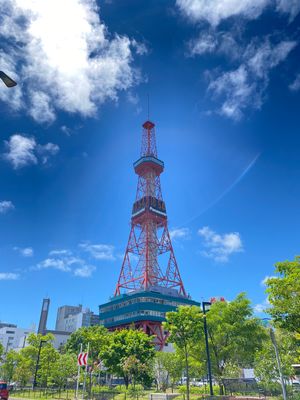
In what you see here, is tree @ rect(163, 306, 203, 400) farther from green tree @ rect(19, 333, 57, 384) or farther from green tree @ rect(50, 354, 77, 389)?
green tree @ rect(19, 333, 57, 384)

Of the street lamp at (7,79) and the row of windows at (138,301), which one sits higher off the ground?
the row of windows at (138,301)

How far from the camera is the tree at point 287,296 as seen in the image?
17.5m

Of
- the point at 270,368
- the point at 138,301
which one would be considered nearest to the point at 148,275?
Result: the point at 138,301

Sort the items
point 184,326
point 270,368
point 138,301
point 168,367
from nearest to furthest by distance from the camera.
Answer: point 270,368
point 184,326
point 168,367
point 138,301

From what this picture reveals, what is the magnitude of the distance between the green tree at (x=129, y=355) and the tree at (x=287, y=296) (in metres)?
22.2

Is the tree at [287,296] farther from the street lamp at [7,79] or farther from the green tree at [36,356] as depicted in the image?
the green tree at [36,356]

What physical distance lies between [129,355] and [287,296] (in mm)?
25334

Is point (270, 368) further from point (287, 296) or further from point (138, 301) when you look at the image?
point (138, 301)

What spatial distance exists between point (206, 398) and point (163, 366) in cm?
2565

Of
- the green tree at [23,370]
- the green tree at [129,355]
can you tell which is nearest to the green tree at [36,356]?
the green tree at [23,370]

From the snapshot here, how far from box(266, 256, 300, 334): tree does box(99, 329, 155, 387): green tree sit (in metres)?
22.2

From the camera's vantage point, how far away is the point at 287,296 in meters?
18.2

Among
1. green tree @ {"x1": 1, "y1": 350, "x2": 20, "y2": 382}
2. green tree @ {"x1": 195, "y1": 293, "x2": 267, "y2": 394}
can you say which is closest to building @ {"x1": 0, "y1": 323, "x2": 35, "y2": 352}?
green tree @ {"x1": 1, "y1": 350, "x2": 20, "y2": 382}

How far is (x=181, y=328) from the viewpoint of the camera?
29125 millimetres
